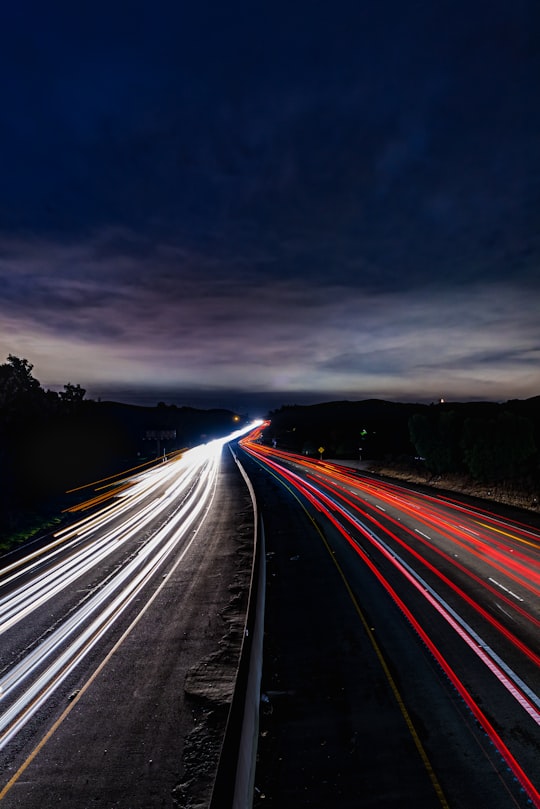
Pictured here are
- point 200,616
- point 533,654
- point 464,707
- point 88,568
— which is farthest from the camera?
point 88,568

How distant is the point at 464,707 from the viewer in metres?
10.2

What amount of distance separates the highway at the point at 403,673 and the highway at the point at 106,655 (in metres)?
1.96

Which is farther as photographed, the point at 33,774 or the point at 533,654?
the point at 533,654

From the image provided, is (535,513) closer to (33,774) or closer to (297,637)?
(297,637)

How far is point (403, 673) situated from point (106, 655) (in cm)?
838

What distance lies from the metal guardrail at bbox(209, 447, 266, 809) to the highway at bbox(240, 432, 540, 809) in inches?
14.3

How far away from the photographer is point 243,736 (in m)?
8.20

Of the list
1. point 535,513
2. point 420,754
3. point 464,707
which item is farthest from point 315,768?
point 535,513

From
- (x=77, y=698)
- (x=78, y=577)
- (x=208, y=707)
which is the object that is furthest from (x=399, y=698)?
(x=78, y=577)

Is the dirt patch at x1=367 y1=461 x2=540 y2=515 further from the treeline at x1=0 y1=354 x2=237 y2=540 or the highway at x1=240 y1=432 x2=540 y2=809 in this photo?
the treeline at x1=0 y1=354 x2=237 y2=540

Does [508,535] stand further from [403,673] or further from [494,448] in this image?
[403,673]

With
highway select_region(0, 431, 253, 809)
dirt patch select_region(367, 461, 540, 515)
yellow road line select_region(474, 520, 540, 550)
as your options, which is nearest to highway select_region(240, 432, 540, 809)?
yellow road line select_region(474, 520, 540, 550)

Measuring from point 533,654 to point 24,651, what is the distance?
14.7m

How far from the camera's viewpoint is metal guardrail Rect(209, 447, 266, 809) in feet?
21.5
